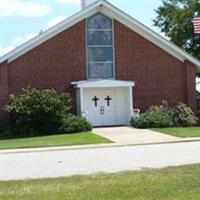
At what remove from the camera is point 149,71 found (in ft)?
113

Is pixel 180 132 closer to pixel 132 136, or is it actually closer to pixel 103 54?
pixel 132 136

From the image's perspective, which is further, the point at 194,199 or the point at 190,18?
the point at 190,18

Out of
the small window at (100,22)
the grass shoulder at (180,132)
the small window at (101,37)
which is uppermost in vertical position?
the small window at (100,22)

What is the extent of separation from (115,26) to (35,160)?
17.2 meters

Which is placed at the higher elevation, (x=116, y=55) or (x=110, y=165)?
(x=116, y=55)

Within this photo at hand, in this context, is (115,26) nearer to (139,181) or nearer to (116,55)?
(116,55)

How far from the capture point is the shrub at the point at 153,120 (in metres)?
31.5

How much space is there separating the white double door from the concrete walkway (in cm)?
164

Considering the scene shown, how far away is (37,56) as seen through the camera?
1291 inches

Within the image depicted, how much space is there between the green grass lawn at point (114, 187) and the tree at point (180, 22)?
34773 mm

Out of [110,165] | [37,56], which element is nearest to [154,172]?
[110,165]

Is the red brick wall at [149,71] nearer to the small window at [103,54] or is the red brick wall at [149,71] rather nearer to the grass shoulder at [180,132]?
the small window at [103,54]

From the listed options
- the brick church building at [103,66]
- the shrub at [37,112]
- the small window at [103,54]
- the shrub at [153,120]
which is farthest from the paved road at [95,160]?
the small window at [103,54]

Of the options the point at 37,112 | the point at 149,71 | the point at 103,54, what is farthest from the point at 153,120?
the point at 37,112
